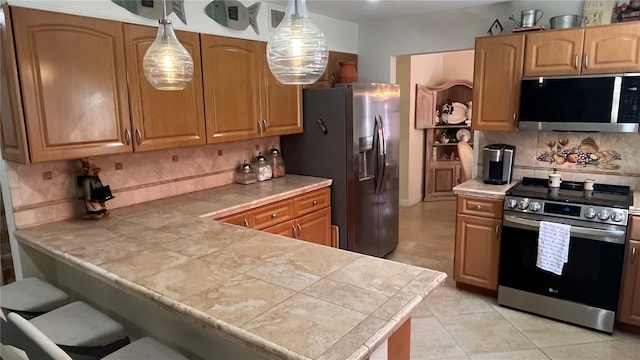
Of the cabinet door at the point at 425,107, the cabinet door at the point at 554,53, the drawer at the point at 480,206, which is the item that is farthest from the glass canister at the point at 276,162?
the cabinet door at the point at 425,107

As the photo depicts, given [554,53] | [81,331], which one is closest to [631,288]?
[554,53]

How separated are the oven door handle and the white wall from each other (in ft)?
8.22

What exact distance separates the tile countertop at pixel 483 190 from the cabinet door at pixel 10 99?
287cm

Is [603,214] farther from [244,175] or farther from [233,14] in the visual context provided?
[233,14]

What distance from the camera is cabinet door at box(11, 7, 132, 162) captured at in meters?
2.14

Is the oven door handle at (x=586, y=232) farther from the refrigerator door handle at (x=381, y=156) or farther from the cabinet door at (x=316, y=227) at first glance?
the cabinet door at (x=316, y=227)

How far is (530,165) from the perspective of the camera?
3604 millimetres

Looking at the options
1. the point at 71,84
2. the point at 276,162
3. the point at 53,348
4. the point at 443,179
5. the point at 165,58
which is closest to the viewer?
the point at 53,348

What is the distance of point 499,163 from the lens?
11.1ft

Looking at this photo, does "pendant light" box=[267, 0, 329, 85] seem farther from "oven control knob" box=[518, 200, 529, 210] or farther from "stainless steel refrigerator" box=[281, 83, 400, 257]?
"oven control knob" box=[518, 200, 529, 210]

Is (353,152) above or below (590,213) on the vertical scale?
above

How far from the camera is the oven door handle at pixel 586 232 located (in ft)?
8.82

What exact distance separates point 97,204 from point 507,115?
9.89ft

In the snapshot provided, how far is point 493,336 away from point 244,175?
2.27 meters
